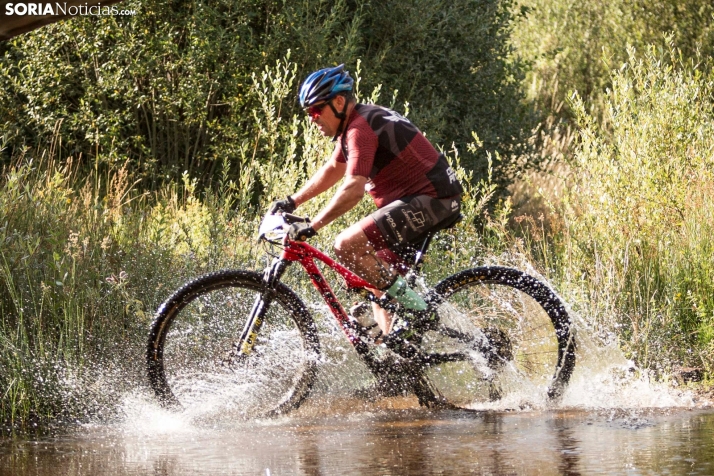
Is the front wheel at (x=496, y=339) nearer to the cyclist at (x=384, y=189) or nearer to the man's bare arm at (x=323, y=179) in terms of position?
the cyclist at (x=384, y=189)

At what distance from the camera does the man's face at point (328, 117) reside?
661 centimetres

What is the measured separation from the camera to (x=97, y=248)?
7.97 m

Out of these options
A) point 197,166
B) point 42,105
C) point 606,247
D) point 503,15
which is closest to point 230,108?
point 197,166

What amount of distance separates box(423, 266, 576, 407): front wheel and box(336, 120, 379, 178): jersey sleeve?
0.99 m

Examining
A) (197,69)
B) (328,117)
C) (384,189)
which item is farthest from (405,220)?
(197,69)

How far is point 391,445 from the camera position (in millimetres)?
5867

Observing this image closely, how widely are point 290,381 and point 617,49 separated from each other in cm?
1340

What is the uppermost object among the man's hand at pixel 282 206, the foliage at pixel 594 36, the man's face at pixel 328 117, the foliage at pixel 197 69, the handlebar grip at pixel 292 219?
the foliage at pixel 594 36

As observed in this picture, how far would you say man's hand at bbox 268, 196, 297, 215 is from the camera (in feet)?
22.2

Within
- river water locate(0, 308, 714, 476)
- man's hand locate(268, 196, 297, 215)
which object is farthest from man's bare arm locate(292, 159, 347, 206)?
river water locate(0, 308, 714, 476)

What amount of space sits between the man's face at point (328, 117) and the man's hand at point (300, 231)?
60 cm

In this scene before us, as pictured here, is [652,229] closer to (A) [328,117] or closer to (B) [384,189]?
(B) [384,189]

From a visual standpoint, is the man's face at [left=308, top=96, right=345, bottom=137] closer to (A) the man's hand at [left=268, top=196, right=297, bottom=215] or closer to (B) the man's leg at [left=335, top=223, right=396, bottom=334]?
(A) the man's hand at [left=268, top=196, right=297, bottom=215]

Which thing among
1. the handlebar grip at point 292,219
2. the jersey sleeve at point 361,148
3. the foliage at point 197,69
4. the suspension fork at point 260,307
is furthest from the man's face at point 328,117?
the foliage at point 197,69
